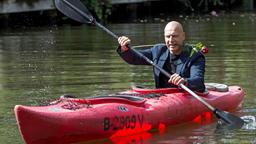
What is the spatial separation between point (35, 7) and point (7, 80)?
12.4 metres

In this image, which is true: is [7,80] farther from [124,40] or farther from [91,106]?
[91,106]

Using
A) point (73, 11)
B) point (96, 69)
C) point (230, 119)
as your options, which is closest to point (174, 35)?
point (230, 119)

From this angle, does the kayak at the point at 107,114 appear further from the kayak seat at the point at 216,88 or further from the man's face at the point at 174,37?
the man's face at the point at 174,37

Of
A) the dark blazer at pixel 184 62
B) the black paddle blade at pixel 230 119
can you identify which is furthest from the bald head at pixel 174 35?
the black paddle blade at pixel 230 119

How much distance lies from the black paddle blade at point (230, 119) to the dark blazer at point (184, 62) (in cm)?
36

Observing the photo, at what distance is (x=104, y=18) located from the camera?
24516mm

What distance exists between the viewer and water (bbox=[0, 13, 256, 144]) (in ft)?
24.5

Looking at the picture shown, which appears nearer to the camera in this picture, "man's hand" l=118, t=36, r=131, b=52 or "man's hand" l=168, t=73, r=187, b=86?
"man's hand" l=168, t=73, r=187, b=86

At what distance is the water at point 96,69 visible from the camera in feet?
24.5

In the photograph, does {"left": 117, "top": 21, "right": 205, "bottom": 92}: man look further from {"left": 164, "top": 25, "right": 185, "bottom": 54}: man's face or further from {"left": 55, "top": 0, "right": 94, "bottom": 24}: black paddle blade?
{"left": 55, "top": 0, "right": 94, "bottom": 24}: black paddle blade

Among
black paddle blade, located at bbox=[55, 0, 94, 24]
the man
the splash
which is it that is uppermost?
black paddle blade, located at bbox=[55, 0, 94, 24]

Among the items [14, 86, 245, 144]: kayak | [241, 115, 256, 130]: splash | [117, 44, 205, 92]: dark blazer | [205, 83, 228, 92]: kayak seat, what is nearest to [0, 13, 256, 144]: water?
[241, 115, 256, 130]: splash

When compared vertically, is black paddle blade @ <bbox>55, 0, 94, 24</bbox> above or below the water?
above

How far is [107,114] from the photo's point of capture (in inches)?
266
